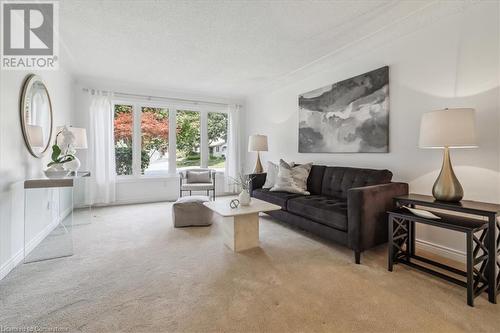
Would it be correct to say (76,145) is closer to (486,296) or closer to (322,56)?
(322,56)

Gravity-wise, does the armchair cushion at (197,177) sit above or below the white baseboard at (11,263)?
above

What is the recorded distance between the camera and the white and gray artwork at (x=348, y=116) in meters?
3.00

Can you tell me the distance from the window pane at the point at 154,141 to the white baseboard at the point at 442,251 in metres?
4.91

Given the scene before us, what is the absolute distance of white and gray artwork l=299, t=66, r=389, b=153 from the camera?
3000 millimetres

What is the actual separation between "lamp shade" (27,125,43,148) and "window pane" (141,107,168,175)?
239 cm

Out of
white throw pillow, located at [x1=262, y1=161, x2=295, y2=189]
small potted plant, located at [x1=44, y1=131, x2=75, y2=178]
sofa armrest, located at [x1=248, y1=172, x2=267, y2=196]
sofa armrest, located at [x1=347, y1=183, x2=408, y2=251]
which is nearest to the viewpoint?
sofa armrest, located at [x1=347, y1=183, x2=408, y2=251]

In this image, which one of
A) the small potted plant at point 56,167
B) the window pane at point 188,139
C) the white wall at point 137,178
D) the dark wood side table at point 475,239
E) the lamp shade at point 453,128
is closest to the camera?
the dark wood side table at point 475,239

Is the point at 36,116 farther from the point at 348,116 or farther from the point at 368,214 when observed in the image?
the point at 348,116

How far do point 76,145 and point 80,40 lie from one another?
1490mm

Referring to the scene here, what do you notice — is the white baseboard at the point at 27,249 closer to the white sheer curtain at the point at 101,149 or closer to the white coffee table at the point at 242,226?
the white sheer curtain at the point at 101,149

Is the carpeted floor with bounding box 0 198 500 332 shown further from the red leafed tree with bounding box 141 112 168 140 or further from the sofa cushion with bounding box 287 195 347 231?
the red leafed tree with bounding box 141 112 168 140

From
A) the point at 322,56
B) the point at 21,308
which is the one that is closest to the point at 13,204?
the point at 21,308

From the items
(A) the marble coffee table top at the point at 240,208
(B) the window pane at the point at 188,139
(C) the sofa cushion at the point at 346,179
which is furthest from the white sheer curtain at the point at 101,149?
(C) the sofa cushion at the point at 346,179

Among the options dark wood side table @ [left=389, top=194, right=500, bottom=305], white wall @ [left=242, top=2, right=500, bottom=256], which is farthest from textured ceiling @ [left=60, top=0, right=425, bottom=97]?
dark wood side table @ [left=389, top=194, right=500, bottom=305]
